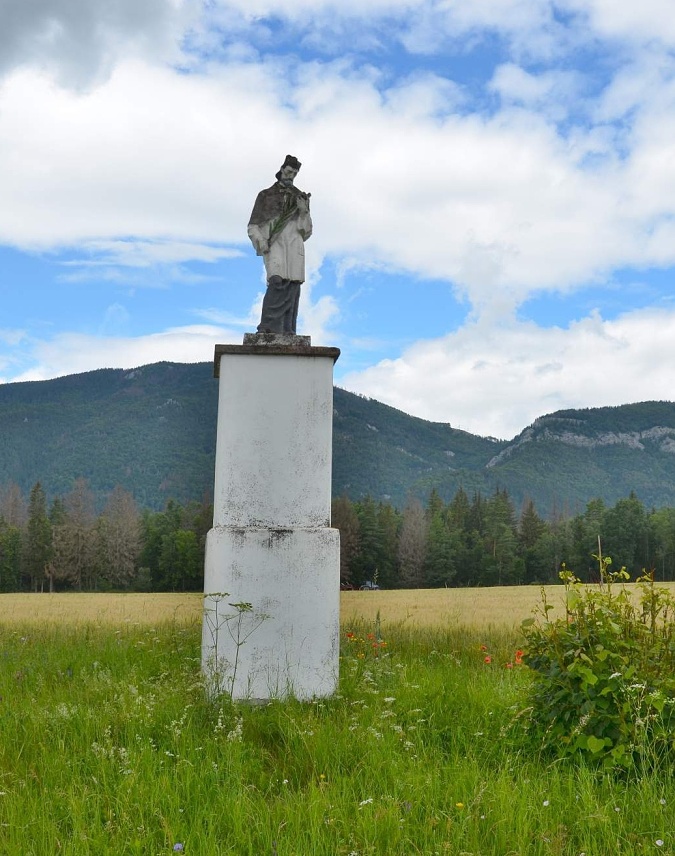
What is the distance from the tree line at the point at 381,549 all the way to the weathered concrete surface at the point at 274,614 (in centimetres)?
5615

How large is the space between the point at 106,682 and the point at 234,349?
3.03 metres

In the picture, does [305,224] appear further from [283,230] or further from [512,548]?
[512,548]

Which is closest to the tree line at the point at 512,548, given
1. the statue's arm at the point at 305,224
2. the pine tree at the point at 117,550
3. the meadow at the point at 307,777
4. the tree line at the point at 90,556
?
the tree line at the point at 90,556

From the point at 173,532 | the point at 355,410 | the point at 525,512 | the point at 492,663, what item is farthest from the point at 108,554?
the point at 355,410

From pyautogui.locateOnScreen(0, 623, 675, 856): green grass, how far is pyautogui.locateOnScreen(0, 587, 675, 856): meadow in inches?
0.5

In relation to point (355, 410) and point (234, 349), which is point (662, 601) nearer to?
point (234, 349)

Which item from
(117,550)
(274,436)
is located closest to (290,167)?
(274,436)

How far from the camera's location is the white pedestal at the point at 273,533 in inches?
263

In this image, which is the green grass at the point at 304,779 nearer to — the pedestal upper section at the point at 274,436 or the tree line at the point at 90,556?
the pedestal upper section at the point at 274,436

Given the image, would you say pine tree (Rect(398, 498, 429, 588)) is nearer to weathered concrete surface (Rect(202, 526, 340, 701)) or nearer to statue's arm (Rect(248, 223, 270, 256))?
statue's arm (Rect(248, 223, 270, 256))

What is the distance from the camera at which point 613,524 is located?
74.9 m

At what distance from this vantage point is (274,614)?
22.0 feet

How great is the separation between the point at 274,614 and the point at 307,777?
2173mm

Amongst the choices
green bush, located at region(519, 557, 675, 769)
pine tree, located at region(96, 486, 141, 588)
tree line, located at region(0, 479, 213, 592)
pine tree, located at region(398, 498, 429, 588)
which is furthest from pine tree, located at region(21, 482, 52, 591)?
green bush, located at region(519, 557, 675, 769)
